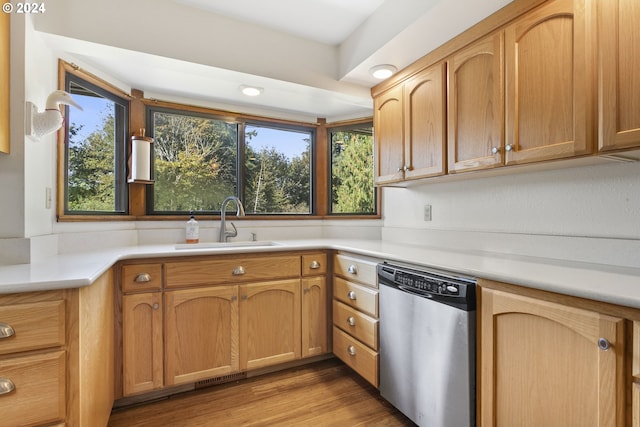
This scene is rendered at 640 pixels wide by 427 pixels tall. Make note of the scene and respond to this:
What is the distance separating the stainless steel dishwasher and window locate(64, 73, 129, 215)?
76.1 inches

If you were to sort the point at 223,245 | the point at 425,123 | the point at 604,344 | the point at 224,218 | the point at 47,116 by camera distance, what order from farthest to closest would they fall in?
1. the point at 224,218
2. the point at 223,245
3. the point at 425,123
4. the point at 47,116
5. the point at 604,344

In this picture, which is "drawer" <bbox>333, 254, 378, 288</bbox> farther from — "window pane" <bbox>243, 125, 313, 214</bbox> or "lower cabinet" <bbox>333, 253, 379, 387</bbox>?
"window pane" <bbox>243, 125, 313, 214</bbox>

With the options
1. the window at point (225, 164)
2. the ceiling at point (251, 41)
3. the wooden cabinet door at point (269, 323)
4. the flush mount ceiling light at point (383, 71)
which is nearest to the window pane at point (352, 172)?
the window at point (225, 164)

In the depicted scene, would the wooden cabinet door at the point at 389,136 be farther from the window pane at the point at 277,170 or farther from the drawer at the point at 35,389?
the drawer at the point at 35,389

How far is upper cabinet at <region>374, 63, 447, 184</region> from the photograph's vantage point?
5.89 feet

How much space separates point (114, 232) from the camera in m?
2.11

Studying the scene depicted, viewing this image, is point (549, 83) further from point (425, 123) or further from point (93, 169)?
point (93, 169)

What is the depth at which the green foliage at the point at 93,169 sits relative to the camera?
1.96 m

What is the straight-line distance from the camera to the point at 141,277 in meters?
1.75

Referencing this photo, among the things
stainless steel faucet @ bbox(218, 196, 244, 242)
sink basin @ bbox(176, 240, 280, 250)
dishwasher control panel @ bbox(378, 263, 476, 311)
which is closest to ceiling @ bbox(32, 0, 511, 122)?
stainless steel faucet @ bbox(218, 196, 244, 242)

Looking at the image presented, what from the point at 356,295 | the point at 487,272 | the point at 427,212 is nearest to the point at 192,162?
the point at 356,295

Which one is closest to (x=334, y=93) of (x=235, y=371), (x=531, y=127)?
(x=531, y=127)

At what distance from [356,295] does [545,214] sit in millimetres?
1134

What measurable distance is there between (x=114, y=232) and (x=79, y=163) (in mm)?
493
